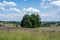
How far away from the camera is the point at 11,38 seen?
8.23m

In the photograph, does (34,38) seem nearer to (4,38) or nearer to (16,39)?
(16,39)

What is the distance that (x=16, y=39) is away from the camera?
8.00m

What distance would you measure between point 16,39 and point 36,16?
85.7 metres

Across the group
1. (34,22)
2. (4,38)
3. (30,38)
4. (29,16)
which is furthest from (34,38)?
(29,16)

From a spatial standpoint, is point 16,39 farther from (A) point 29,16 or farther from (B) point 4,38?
(A) point 29,16

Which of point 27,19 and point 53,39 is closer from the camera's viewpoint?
point 53,39

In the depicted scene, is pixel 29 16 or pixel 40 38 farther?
pixel 29 16

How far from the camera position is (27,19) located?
92.8 m

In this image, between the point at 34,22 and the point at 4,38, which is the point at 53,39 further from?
the point at 34,22

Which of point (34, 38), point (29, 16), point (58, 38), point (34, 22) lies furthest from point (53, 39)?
point (29, 16)

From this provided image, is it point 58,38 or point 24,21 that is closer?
point 58,38

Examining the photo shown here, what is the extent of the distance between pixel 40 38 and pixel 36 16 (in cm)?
8536

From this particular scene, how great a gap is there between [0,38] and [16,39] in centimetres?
95

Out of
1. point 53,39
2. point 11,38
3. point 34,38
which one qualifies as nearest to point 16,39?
point 11,38
